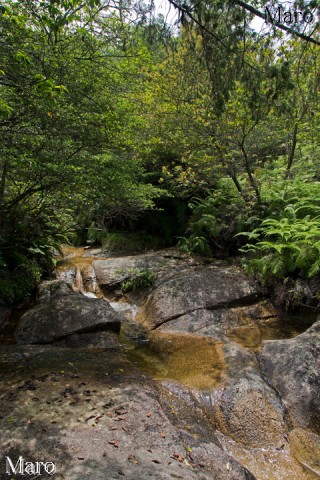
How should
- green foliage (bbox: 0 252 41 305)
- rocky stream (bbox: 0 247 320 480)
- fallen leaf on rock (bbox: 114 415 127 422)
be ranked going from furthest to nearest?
green foliage (bbox: 0 252 41 305) → fallen leaf on rock (bbox: 114 415 127 422) → rocky stream (bbox: 0 247 320 480)

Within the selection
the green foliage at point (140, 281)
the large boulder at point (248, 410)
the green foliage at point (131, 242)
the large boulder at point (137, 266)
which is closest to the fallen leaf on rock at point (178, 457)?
the large boulder at point (248, 410)

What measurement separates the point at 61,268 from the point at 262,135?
8.08 m

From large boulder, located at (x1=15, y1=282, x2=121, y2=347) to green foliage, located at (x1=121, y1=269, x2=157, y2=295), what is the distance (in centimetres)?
184

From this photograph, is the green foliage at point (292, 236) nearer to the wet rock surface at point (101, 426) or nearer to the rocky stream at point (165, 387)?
the rocky stream at point (165, 387)

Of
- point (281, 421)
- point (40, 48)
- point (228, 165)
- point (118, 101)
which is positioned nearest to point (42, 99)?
point (40, 48)

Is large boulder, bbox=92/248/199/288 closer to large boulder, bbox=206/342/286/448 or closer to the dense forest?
the dense forest

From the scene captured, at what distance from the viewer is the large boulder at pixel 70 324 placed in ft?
19.8

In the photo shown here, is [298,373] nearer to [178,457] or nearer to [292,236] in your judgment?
[178,457]

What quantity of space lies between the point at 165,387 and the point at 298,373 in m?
2.06

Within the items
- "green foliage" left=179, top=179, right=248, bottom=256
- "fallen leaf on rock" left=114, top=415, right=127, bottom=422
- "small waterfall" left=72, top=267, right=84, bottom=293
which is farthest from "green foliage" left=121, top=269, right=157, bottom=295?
"fallen leaf on rock" left=114, top=415, right=127, bottom=422

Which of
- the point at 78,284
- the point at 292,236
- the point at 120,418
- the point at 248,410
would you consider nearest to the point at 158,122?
the point at 292,236

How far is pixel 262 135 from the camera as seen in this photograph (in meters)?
9.73

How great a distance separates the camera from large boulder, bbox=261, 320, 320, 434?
13.8 ft

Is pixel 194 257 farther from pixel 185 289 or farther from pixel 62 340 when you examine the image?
pixel 62 340
